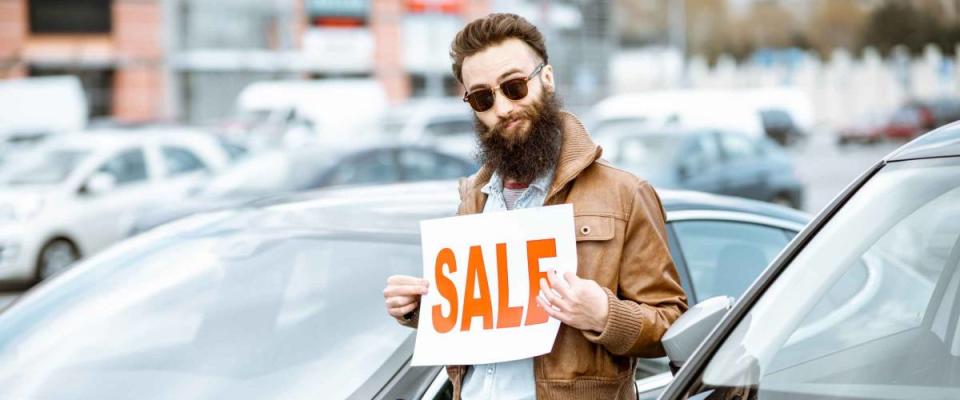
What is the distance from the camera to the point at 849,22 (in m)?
74.0

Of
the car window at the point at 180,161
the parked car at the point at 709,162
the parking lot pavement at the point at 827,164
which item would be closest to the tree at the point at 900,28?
the parking lot pavement at the point at 827,164

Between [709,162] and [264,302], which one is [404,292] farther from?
[709,162]

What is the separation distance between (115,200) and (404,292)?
10.8m

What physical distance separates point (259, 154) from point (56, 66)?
32.6 meters

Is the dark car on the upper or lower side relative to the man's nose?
lower

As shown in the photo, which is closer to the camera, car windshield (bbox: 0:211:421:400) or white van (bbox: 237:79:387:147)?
car windshield (bbox: 0:211:421:400)

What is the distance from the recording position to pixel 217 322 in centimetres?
339

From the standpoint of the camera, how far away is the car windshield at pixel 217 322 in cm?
306

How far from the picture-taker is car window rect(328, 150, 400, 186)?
10.5 m

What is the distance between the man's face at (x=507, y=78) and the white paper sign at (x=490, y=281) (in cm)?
18

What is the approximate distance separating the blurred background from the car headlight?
1 cm

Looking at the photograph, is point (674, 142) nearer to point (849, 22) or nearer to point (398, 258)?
point (398, 258)

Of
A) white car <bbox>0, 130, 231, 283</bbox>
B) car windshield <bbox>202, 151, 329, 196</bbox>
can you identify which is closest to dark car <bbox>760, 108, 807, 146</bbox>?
white car <bbox>0, 130, 231, 283</bbox>

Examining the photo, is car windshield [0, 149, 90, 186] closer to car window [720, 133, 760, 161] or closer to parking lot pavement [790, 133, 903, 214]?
car window [720, 133, 760, 161]
